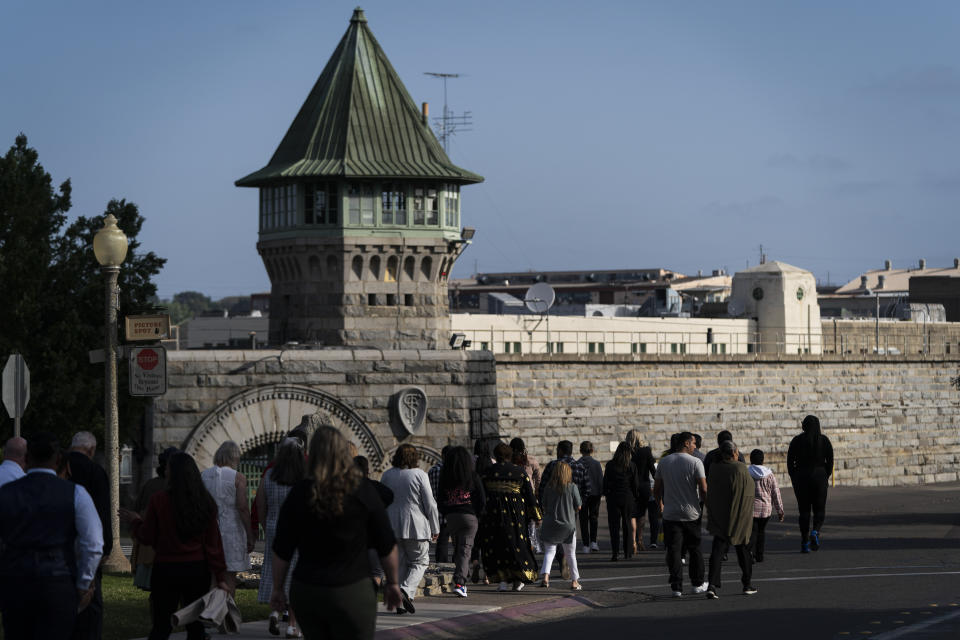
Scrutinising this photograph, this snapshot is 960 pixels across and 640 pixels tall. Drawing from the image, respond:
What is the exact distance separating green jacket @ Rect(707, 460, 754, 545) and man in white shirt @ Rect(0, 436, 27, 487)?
7.18 metres

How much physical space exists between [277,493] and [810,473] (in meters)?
8.80

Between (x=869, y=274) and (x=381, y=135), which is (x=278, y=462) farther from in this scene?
(x=869, y=274)

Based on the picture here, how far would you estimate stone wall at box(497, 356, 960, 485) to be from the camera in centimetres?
3894

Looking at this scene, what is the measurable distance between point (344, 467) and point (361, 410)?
21.5 m

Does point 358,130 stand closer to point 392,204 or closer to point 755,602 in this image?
point 392,204

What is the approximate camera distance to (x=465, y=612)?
516 inches

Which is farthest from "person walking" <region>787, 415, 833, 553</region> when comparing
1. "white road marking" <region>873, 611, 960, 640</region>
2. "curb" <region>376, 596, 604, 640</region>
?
"white road marking" <region>873, 611, 960, 640</region>

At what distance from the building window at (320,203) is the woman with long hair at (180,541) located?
24.0m

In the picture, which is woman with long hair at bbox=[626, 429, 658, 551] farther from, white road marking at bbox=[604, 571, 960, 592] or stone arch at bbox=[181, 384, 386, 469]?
stone arch at bbox=[181, 384, 386, 469]

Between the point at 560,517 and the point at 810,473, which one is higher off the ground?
the point at 810,473

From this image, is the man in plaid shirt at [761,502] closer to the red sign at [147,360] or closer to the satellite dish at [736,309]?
the red sign at [147,360]

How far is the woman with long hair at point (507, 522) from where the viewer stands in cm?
1492

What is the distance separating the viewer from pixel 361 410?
28844 mm

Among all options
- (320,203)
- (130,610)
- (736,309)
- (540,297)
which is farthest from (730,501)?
(736,309)
